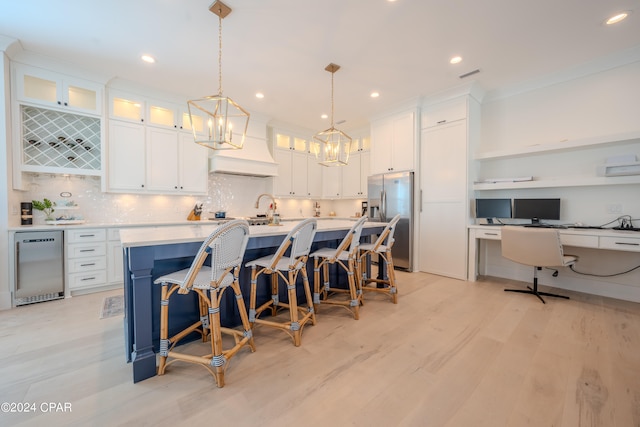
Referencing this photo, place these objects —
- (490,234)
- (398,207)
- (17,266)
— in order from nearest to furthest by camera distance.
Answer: (17,266)
(490,234)
(398,207)

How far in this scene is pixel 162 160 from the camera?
4.08m

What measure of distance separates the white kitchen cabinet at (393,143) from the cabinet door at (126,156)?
3866 millimetres

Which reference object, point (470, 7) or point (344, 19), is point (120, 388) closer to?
point (344, 19)

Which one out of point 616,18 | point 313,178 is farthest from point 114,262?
point 616,18

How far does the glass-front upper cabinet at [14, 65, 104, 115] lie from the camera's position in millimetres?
3107

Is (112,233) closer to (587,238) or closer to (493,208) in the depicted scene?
(493,208)

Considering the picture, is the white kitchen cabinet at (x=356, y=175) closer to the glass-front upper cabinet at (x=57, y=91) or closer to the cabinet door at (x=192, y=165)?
the cabinet door at (x=192, y=165)

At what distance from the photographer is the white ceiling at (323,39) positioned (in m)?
2.35

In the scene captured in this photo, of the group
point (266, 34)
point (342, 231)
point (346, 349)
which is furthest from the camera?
point (342, 231)

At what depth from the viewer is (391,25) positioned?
2568mm

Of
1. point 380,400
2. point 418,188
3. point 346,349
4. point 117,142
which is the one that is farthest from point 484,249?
point 117,142

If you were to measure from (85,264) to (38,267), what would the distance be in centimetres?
41

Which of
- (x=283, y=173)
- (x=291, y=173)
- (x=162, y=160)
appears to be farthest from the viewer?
(x=291, y=173)

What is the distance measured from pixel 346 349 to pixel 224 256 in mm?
A: 1196
